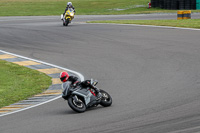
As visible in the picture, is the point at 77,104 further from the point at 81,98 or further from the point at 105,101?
the point at 105,101

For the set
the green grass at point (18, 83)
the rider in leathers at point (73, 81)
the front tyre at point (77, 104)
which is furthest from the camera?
the green grass at point (18, 83)

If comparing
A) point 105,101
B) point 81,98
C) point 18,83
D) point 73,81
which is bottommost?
point 18,83

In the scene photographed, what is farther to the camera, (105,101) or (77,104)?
(105,101)

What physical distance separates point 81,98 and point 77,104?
0.71ft

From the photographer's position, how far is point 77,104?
912 centimetres

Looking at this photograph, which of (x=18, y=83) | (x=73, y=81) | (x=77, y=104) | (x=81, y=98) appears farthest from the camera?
(x=18, y=83)

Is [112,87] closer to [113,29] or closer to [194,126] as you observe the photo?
[194,126]

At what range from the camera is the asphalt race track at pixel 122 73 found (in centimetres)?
772

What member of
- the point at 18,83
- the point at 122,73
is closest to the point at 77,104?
the point at 122,73

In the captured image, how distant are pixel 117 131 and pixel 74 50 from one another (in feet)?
39.8

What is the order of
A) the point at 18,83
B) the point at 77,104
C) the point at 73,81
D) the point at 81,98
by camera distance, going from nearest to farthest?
the point at 77,104
the point at 81,98
the point at 73,81
the point at 18,83

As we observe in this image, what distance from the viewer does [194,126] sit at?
6.89 m

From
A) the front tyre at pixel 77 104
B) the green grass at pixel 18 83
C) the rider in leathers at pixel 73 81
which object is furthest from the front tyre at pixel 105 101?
the green grass at pixel 18 83

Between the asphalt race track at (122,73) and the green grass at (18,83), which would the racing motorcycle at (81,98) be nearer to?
the asphalt race track at (122,73)
